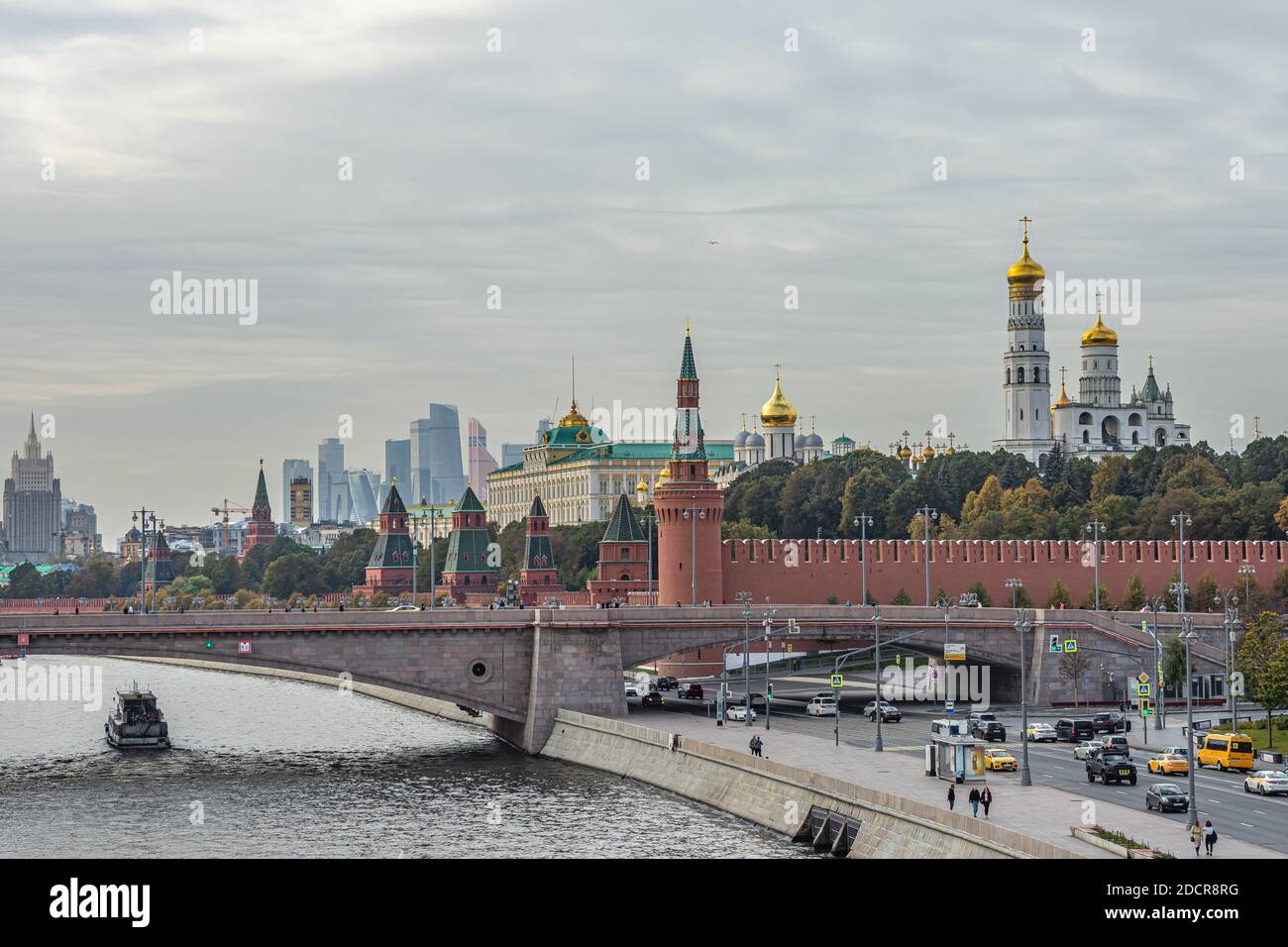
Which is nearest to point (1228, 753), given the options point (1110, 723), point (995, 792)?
point (995, 792)

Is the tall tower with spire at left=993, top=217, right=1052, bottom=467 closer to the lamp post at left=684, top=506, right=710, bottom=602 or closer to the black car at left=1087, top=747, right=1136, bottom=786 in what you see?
the lamp post at left=684, top=506, right=710, bottom=602

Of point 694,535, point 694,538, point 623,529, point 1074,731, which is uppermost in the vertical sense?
point 623,529

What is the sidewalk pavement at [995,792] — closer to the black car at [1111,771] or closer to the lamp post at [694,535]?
the black car at [1111,771]

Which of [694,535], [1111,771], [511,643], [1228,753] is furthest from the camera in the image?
[694,535]

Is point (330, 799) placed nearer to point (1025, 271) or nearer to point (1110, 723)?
point (1110, 723)

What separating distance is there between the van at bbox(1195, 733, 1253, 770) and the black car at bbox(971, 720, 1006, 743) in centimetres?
818

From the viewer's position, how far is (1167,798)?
149 feet

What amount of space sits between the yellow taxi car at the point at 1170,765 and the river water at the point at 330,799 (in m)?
10.8

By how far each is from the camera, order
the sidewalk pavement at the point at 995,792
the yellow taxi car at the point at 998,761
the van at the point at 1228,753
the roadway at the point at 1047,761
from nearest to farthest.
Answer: the sidewalk pavement at the point at 995,792
the roadway at the point at 1047,761
the yellow taxi car at the point at 998,761
the van at the point at 1228,753

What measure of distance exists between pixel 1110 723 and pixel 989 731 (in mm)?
4757

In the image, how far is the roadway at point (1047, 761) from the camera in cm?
4403

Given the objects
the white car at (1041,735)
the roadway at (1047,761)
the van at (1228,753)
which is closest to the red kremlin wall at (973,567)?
the roadway at (1047,761)
